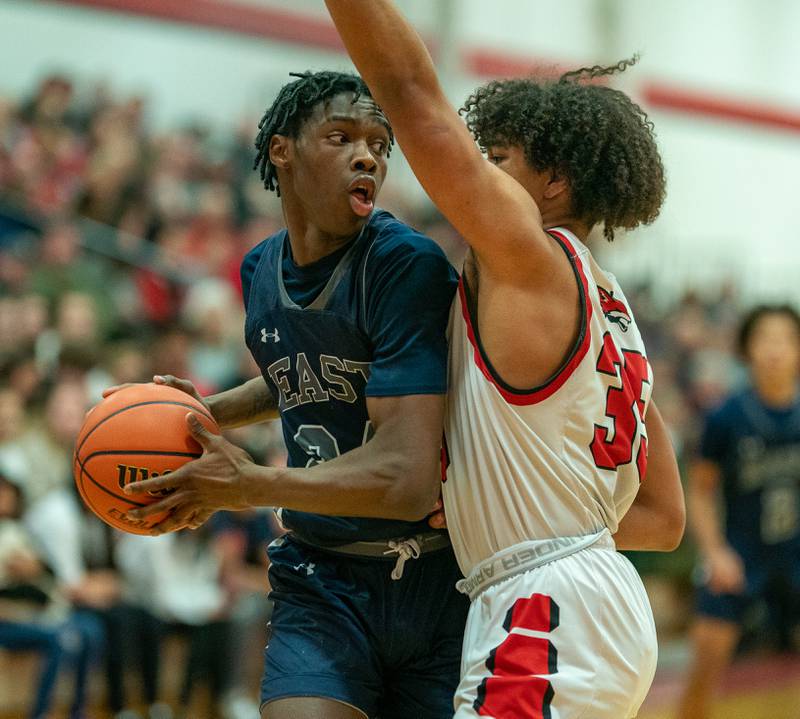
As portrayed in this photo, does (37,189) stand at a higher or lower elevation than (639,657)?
higher

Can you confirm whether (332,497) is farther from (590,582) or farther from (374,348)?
(590,582)

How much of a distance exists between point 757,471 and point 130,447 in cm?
508

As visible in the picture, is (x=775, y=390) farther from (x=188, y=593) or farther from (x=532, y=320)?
(x=532, y=320)

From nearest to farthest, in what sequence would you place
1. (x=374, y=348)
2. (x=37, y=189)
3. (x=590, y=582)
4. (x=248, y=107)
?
(x=590, y=582), (x=374, y=348), (x=37, y=189), (x=248, y=107)

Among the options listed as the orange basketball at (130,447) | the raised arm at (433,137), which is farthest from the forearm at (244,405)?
the raised arm at (433,137)

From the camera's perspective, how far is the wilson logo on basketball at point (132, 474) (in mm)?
2963

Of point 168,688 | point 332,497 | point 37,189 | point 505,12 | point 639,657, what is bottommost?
point 168,688

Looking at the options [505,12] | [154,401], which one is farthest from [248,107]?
[154,401]

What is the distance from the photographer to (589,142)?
2988 millimetres

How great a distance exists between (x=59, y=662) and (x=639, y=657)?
431cm

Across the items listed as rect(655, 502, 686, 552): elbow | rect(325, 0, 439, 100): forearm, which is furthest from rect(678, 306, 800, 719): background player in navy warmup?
rect(325, 0, 439, 100): forearm

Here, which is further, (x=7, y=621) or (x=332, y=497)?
(x=7, y=621)

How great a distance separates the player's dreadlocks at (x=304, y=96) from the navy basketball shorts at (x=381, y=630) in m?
1.16

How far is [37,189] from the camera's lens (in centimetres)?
985
